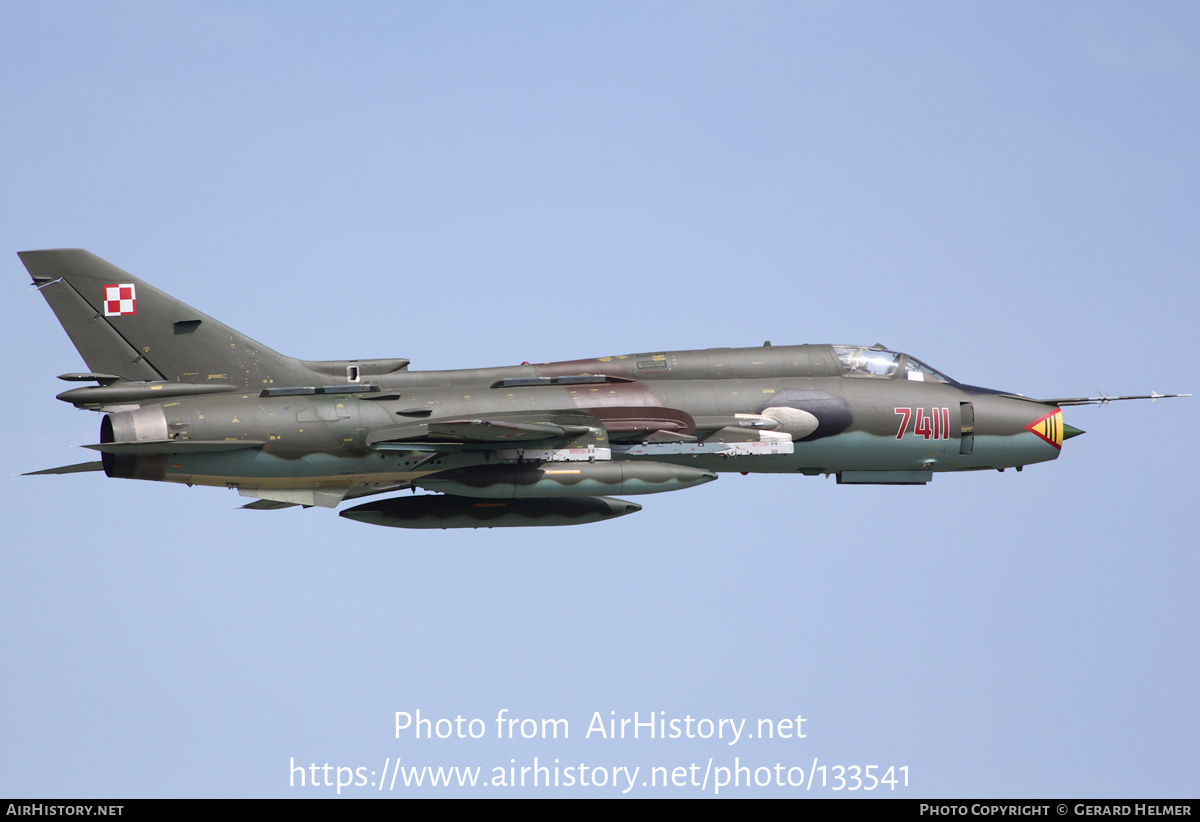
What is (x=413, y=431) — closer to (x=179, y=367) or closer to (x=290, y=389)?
(x=290, y=389)

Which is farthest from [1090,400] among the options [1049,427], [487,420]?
[487,420]

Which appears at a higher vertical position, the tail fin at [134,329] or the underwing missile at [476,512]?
the tail fin at [134,329]

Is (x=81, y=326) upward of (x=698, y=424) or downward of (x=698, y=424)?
upward

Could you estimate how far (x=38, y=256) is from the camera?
1045 inches

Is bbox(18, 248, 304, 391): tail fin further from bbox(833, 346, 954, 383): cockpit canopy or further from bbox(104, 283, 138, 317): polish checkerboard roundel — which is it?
bbox(833, 346, 954, 383): cockpit canopy

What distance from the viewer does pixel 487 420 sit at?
2561cm

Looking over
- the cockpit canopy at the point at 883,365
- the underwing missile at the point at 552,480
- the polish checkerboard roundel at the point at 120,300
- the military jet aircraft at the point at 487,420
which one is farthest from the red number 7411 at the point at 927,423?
the polish checkerboard roundel at the point at 120,300

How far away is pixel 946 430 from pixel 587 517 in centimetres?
685

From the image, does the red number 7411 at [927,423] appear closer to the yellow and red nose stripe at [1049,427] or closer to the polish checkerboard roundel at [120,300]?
the yellow and red nose stripe at [1049,427]

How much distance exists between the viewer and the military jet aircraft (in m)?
25.4

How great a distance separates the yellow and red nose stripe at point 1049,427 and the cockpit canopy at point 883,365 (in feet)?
5.65

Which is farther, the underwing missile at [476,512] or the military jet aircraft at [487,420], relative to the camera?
the underwing missile at [476,512]

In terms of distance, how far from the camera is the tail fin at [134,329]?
2639 cm

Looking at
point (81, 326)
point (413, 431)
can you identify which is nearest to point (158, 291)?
point (81, 326)
